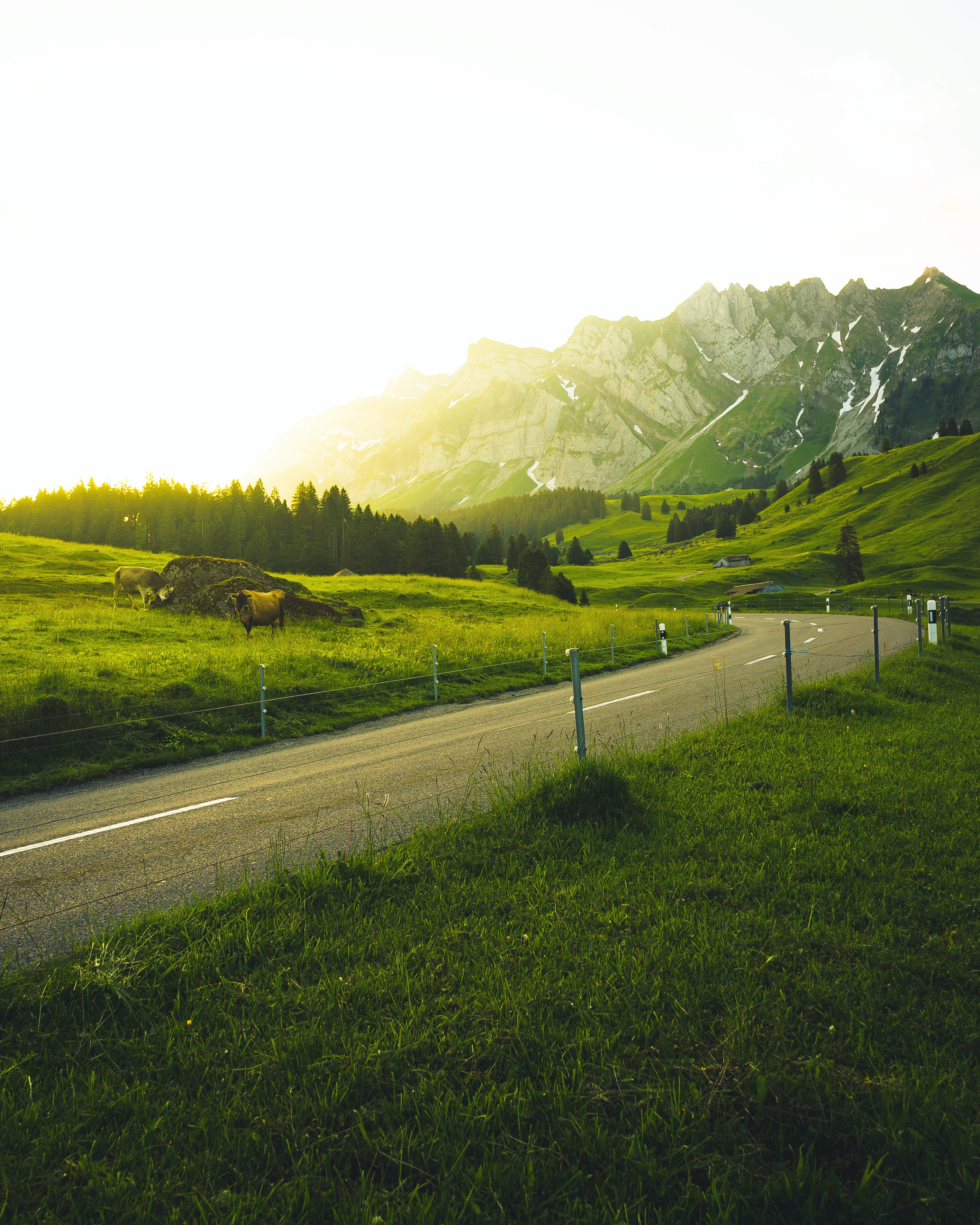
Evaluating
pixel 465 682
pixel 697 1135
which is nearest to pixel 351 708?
pixel 465 682

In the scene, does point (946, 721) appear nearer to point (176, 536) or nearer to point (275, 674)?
point (275, 674)

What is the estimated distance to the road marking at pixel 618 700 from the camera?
48.9 feet

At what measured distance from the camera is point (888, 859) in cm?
541

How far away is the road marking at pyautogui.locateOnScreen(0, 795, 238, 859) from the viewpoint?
23.6 ft

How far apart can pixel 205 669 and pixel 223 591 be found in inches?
487

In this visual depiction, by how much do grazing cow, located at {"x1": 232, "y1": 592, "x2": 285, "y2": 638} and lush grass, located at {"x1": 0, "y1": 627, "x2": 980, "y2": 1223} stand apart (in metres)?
20.0

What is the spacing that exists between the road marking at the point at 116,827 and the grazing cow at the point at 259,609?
15.0m

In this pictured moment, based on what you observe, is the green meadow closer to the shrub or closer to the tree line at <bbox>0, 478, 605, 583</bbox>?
the tree line at <bbox>0, 478, 605, 583</bbox>

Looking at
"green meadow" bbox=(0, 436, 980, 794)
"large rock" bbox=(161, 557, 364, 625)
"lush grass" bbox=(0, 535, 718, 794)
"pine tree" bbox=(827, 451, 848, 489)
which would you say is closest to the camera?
"lush grass" bbox=(0, 535, 718, 794)

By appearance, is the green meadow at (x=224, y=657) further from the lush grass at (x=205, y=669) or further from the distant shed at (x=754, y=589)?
the distant shed at (x=754, y=589)

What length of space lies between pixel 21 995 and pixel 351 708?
1260cm

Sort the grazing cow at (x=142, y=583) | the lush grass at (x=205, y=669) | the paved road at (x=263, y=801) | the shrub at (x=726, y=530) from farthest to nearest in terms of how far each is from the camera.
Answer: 1. the shrub at (x=726, y=530)
2. the grazing cow at (x=142, y=583)
3. the lush grass at (x=205, y=669)
4. the paved road at (x=263, y=801)

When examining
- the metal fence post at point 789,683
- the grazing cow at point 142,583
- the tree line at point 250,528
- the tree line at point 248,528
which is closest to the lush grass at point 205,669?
the grazing cow at point 142,583

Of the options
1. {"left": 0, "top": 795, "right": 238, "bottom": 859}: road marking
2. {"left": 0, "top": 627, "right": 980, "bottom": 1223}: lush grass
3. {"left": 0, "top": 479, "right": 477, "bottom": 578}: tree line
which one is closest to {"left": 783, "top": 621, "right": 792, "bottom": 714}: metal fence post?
{"left": 0, "top": 627, "right": 980, "bottom": 1223}: lush grass
